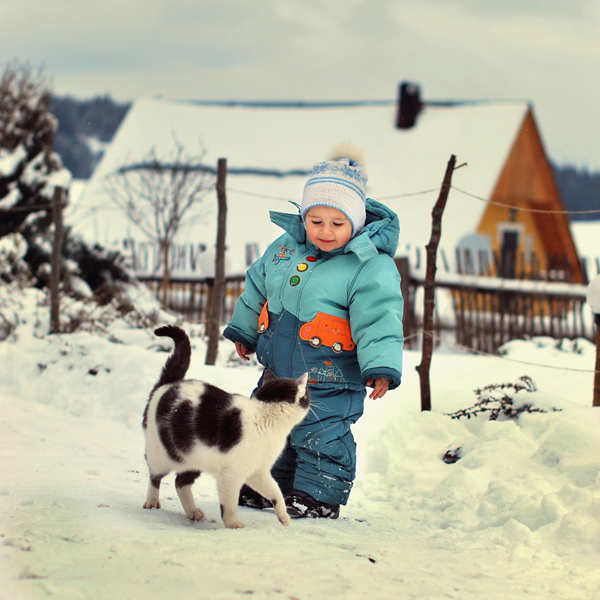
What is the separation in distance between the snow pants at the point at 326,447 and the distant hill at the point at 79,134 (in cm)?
2932

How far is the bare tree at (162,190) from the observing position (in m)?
11.2

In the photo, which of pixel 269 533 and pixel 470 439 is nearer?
pixel 269 533

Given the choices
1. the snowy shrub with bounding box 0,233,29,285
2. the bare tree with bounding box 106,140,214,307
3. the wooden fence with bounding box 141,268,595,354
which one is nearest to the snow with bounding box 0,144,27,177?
the snowy shrub with bounding box 0,233,29,285

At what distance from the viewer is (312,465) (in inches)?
107

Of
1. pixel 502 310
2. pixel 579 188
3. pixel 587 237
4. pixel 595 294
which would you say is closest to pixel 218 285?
pixel 595 294

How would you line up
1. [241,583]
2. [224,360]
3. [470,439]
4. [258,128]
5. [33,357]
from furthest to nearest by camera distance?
1. [258,128]
2. [224,360]
3. [33,357]
4. [470,439]
5. [241,583]

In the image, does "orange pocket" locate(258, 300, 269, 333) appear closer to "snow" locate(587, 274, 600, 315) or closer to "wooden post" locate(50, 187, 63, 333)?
"snow" locate(587, 274, 600, 315)

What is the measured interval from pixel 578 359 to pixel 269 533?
194 inches

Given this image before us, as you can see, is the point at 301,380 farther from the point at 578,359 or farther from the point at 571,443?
the point at 578,359

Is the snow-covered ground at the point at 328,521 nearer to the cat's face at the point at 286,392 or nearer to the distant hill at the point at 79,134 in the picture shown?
the cat's face at the point at 286,392

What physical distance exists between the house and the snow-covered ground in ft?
20.6

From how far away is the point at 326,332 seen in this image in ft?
8.80

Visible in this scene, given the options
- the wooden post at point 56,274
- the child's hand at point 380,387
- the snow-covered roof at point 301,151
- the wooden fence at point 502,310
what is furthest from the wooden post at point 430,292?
the snow-covered roof at point 301,151

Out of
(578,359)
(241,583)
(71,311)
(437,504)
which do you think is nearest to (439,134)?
(578,359)
